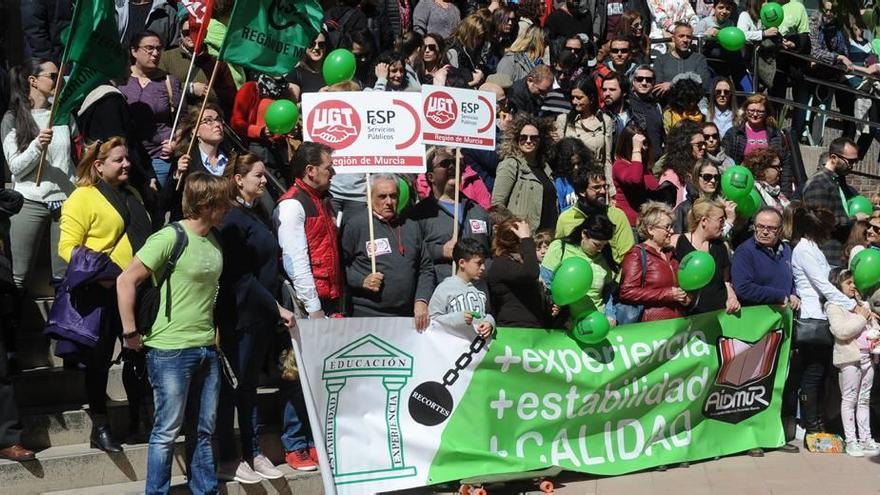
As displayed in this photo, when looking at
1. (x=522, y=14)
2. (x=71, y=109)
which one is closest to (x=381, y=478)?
(x=71, y=109)

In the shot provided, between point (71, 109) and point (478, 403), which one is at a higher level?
point (71, 109)

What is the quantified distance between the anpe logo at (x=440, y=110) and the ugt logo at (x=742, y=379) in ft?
9.03

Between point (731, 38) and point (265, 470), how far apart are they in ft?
27.0

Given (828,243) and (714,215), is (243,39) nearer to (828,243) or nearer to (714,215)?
(714,215)

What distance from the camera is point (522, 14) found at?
16297 mm

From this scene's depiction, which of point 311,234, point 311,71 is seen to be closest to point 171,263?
point 311,234

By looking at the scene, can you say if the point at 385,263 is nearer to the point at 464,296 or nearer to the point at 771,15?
the point at 464,296

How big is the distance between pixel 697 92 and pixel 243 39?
17.3 feet

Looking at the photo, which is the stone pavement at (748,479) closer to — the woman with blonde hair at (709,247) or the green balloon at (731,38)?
the woman with blonde hair at (709,247)

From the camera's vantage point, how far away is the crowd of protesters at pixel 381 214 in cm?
877

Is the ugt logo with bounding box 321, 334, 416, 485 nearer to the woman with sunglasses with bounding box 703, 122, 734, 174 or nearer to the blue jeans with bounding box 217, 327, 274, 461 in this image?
the blue jeans with bounding box 217, 327, 274, 461

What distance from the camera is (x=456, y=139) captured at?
10.8 metres

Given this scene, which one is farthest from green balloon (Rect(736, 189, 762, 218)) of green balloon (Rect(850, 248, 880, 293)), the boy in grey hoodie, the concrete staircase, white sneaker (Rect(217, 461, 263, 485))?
white sneaker (Rect(217, 461, 263, 485))

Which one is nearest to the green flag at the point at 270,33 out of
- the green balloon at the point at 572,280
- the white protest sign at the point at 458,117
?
the white protest sign at the point at 458,117
